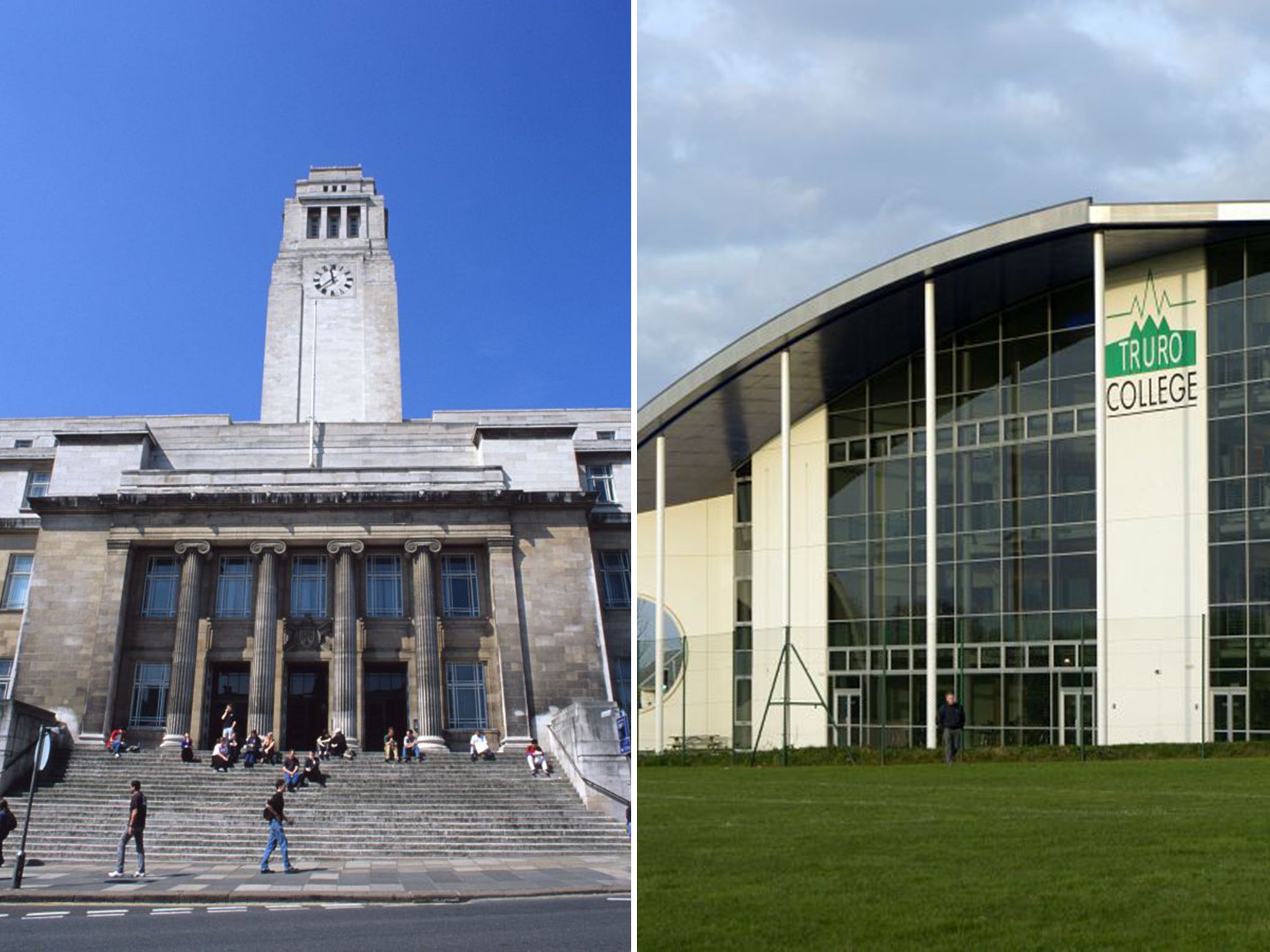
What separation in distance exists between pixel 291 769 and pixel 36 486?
10.7 ft

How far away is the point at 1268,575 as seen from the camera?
25781mm

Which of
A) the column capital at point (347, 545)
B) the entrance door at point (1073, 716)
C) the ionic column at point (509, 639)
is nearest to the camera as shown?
the ionic column at point (509, 639)

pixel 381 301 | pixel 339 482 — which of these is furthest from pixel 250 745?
pixel 381 301

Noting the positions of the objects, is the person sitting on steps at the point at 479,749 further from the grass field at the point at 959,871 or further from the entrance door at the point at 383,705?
the grass field at the point at 959,871

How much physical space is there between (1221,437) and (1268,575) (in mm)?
2504

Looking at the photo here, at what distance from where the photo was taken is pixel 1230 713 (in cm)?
2556

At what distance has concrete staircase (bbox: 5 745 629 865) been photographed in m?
10.0

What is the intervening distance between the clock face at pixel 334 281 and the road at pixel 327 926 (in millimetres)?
5263

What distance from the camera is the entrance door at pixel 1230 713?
83.6 feet

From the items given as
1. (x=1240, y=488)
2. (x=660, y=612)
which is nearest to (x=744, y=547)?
(x=660, y=612)

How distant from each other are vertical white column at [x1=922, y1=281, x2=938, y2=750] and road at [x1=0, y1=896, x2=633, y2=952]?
20.8 meters

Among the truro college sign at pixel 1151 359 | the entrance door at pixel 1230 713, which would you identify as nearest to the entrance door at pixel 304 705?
the entrance door at pixel 1230 713

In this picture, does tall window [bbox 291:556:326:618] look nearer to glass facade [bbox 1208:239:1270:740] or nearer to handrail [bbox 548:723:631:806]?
handrail [bbox 548:723:631:806]

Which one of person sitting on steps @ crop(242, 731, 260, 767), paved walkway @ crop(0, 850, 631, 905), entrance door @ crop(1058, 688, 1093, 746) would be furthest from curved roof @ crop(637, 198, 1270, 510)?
paved walkway @ crop(0, 850, 631, 905)
